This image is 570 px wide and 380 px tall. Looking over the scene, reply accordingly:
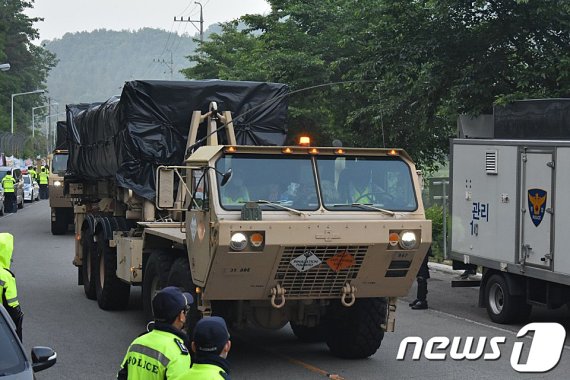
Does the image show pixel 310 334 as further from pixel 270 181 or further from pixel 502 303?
pixel 502 303

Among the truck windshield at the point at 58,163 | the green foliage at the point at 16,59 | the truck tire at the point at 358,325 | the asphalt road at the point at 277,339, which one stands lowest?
the asphalt road at the point at 277,339

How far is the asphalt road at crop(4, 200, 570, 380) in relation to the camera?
11859mm

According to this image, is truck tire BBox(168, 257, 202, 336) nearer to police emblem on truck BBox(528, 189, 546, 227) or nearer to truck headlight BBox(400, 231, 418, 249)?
truck headlight BBox(400, 231, 418, 249)

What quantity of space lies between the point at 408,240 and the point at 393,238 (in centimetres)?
18

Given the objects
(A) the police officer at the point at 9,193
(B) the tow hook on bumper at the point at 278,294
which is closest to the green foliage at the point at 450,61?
(B) the tow hook on bumper at the point at 278,294

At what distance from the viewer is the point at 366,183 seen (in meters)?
11.8

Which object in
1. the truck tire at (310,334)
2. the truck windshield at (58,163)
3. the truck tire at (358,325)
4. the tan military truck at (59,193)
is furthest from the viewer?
the truck windshield at (58,163)

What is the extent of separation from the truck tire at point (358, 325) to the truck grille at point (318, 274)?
626mm

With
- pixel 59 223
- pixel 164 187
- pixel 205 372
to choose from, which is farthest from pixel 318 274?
pixel 59 223

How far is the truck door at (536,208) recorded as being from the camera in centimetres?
1471

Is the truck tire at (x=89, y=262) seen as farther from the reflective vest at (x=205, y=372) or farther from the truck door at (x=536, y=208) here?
the reflective vest at (x=205, y=372)

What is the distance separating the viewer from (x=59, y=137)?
109ft

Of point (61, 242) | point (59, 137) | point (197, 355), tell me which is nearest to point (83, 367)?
point (197, 355)

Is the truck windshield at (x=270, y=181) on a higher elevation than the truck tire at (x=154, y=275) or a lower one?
higher
